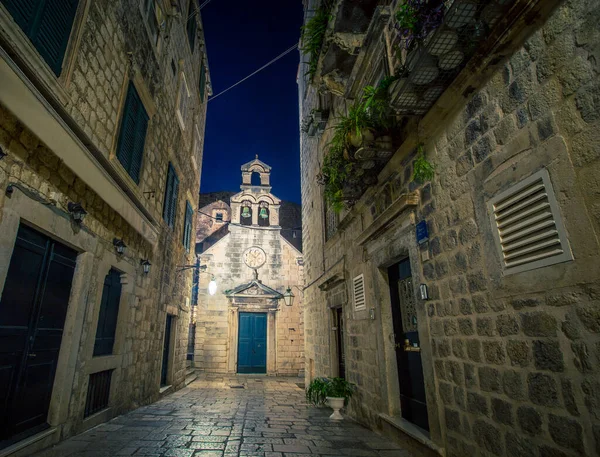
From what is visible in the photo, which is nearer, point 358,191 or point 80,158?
point 80,158

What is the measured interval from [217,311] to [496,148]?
15.7 meters

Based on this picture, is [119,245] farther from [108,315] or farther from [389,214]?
[389,214]

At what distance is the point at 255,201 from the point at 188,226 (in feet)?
24.9

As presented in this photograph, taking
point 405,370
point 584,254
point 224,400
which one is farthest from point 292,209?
point 584,254

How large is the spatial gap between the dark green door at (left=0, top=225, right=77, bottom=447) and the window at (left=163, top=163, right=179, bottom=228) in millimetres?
4193

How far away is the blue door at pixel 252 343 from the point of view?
1575 cm

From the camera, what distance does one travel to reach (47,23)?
135 inches

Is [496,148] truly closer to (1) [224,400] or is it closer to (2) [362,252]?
(2) [362,252]

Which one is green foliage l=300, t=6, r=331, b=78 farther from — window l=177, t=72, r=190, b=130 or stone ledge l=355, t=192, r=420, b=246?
window l=177, t=72, r=190, b=130

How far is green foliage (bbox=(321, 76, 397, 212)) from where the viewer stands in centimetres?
361

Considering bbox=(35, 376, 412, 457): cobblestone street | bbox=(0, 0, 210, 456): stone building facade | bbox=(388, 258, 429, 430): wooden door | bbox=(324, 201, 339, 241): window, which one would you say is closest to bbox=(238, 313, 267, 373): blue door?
bbox=(0, 0, 210, 456): stone building facade

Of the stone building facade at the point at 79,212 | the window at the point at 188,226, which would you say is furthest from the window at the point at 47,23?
the window at the point at 188,226

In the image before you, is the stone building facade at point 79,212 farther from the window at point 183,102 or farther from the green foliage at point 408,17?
the green foliage at point 408,17

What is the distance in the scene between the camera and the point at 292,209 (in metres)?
31.7
